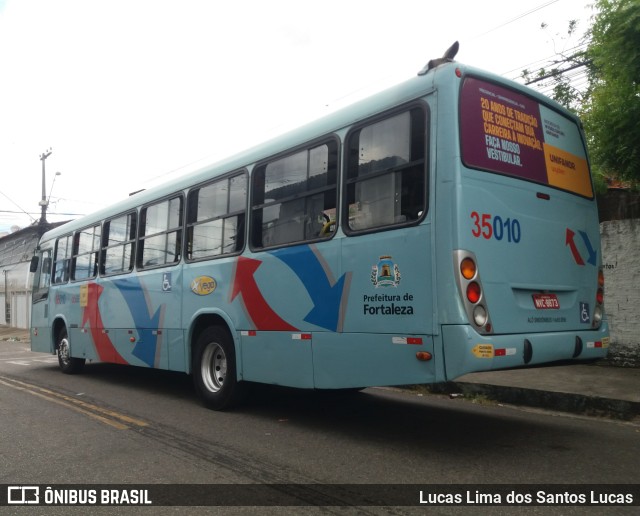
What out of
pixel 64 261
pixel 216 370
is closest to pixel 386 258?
pixel 216 370

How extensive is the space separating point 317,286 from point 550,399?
372 centimetres

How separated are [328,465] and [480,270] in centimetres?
205

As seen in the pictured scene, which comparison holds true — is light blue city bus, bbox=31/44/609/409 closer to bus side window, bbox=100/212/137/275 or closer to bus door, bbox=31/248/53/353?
bus side window, bbox=100/212/137/275

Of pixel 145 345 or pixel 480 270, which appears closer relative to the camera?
pixel 480 270

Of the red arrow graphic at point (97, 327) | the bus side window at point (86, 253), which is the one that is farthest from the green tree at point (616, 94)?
the bus side window at point (86, 253)

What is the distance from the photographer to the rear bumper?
4586 mm

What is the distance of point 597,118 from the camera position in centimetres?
859

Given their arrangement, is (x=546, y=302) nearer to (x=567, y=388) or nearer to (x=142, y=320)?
(x=567, y=388)

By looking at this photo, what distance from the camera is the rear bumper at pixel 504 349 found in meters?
4.59

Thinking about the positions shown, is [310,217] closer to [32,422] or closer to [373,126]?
[373,126]

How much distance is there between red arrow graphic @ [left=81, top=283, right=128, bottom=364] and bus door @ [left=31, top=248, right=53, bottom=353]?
7.44 feet

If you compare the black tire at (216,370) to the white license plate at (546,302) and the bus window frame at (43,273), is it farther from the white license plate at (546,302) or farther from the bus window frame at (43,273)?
the bus window frame at (43,273)

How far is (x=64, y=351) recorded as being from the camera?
12.1 meters

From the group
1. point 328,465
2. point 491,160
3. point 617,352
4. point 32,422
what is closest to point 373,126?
point 491,160
